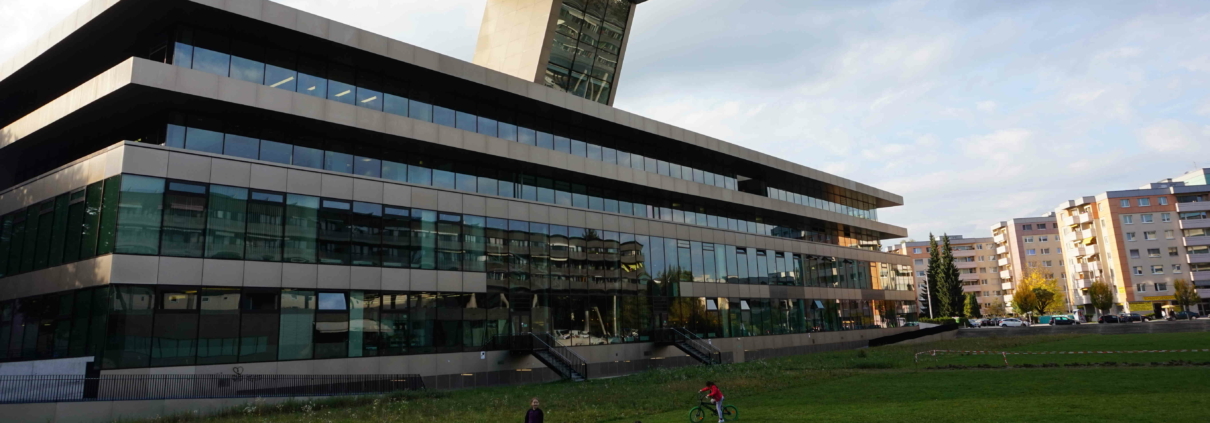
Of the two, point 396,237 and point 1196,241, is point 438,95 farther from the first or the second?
point 1196,241

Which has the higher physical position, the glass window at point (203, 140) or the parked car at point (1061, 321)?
the glass window at point (203, 140)

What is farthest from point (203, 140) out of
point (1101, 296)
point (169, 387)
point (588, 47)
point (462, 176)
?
point (1101, 296)

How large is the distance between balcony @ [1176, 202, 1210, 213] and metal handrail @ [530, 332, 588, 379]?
122 metres

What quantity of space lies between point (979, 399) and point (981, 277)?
17207 cm

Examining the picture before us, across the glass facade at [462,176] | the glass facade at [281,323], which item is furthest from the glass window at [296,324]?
the glass facade at [462,176]

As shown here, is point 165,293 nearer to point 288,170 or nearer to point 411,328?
point 288,170

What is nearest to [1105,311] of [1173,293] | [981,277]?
[1173,293]

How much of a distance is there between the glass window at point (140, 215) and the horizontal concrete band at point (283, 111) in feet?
12.1

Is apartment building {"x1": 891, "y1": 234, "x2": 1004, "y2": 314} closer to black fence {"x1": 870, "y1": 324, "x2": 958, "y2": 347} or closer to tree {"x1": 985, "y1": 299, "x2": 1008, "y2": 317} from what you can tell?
tree {"x1": 985, "y1": 299, "x2": 1008, "y2": 317}

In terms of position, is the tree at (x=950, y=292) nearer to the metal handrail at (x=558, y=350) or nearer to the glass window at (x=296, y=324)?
the metal handrail at (x=558, y=350)

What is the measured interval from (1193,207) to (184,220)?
463ft

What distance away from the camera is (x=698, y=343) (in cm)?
4716

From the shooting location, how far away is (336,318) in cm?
3025

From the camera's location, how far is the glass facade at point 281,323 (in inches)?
997
